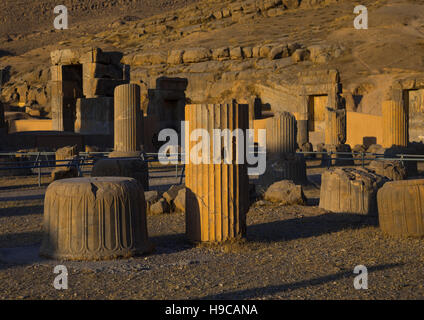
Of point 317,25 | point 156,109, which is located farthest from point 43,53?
point 156,109

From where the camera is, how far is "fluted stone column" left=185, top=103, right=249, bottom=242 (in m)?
6.86

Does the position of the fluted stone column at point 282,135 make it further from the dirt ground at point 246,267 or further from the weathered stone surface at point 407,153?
the dirt ground at point 246,267

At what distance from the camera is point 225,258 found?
245 inches

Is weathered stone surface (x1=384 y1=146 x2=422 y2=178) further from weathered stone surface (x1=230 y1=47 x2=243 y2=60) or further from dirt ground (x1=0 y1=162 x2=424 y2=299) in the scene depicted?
weathered stone surface (x1=230 y1=47 x2=243 y2=60)

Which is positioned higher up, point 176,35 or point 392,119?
point 176,35

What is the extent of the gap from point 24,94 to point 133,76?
8.62 metres

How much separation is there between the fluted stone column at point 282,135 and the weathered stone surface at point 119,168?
3564mm

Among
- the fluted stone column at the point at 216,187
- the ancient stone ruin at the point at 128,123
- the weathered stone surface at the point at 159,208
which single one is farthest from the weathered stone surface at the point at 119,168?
the fluted stone column at the point at 216,187

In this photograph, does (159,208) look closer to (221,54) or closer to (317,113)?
(317,113)

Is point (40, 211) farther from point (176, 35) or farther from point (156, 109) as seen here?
point (176, 35)

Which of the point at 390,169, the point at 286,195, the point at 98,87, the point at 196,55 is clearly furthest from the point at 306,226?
the point at 196,55

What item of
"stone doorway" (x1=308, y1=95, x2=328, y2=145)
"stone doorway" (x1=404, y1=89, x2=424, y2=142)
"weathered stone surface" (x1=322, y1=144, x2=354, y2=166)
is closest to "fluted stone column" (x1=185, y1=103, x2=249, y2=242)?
"weathered stone surface" (x1=322, y1=144, x2=354, y2=166)

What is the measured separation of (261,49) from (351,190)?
35.1m

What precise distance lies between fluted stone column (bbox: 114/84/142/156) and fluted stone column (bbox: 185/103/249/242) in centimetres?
853
